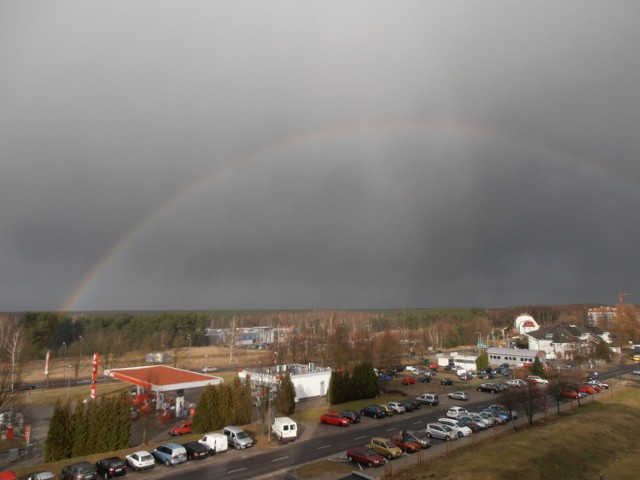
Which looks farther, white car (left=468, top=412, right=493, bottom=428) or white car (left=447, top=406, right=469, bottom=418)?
white car (left=447, top=406, right=469, bottom=418)

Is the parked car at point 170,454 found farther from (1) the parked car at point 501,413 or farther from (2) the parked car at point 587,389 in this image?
(2) the parked car at point 587,389

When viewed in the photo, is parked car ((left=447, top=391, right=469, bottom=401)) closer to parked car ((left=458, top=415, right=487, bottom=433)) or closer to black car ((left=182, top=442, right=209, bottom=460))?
parked car ((left=458, top=415, right=487, bottom=433))

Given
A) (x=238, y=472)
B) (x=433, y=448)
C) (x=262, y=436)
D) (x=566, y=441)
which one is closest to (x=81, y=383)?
(x=262, y=436)

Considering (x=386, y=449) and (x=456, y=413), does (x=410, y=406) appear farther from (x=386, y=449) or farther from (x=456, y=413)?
(x=386, y=449)

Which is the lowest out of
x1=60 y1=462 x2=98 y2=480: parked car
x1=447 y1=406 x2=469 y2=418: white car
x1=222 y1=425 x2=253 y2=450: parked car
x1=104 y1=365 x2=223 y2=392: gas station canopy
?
x1=447 y1=406 x2=469 y2=418: white car

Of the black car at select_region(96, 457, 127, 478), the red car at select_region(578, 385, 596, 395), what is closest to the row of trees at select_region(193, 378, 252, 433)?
the black car at select_region(96, 457, 127, 478)
